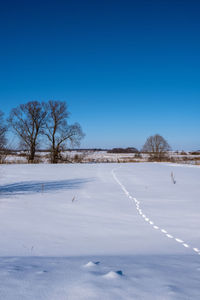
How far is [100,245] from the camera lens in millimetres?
4137

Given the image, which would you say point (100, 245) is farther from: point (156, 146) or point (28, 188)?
point (156, 146)

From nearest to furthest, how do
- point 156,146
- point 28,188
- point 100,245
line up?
point 100,245, point 28,188, point 156,146

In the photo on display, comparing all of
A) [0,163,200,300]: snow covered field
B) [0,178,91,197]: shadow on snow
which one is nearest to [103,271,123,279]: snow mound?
[0,163,200,300]: snow covered field

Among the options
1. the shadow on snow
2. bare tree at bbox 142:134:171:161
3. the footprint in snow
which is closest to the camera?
the footprint in snow

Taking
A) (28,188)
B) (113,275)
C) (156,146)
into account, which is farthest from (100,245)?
(156,146)

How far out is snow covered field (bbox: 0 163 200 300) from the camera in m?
1.89

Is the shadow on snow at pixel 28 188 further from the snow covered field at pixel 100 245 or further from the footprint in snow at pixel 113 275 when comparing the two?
the footprint in snow at pixel 113 275

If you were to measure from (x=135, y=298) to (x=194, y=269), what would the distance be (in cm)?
117

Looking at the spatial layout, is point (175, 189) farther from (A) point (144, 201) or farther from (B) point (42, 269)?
(B) point (42, 269)

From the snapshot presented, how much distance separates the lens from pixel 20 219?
5.71 metres

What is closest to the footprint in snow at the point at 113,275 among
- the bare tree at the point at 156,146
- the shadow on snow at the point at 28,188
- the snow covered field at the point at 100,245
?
the snow covered field at the point at 100,245

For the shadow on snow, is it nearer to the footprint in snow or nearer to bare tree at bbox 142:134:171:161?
the footprint in snow

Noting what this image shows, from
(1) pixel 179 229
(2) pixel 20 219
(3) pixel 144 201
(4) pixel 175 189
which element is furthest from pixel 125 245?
(4) pixel 175 189

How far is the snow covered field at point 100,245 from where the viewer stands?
1891 mm
